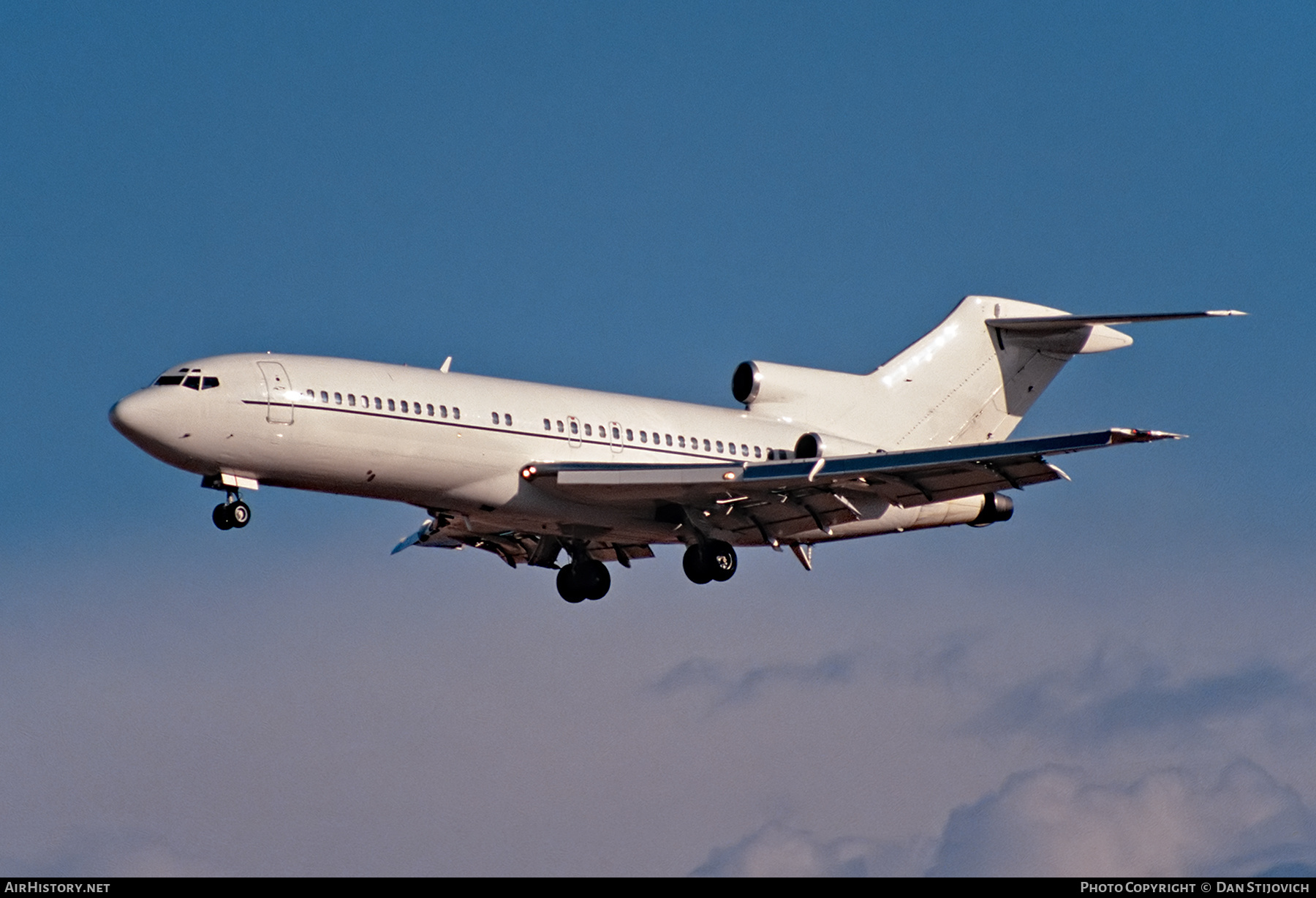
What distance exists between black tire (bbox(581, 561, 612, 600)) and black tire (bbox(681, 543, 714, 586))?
237 cm

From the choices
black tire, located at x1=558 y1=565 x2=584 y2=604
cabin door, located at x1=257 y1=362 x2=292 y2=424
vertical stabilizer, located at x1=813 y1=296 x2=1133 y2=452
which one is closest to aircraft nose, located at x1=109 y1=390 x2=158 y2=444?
cabin door, located at x1=257 y1=362 x2=292 y2=424

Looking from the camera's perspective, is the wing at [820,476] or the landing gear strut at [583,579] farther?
the landing gear strut at [583,579]

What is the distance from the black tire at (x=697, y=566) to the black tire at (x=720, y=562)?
0.05 meters

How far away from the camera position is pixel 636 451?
34.2m

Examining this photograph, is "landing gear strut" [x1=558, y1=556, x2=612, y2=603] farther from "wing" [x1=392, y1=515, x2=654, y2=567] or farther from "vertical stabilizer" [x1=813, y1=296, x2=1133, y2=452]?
"vertical stabilizer" [x1=813, y1=296, x2=1133, y2=452]

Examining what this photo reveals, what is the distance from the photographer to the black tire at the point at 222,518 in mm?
31406

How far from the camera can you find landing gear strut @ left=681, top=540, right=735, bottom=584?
3472 cm

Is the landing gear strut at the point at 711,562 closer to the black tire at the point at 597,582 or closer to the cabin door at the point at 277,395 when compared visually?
the black tire at the point at 597,582

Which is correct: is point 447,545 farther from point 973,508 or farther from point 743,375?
point 973,508

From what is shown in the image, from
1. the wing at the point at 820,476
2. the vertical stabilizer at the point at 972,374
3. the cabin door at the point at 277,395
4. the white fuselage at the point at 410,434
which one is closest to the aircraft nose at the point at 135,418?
the white fuselage at the point at 410,434

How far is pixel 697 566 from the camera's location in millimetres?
34812
